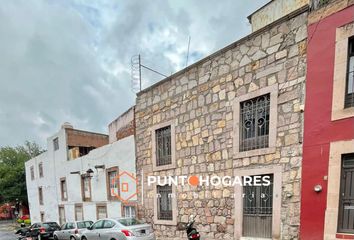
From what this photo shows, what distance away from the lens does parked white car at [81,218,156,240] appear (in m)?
8.84

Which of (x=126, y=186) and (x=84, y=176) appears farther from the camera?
(x=84, y=176)

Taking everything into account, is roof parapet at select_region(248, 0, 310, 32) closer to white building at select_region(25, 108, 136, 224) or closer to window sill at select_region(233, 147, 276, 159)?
window sill at select_region(233, 147, 276, 159)

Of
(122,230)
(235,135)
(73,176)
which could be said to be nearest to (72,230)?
(122,230)

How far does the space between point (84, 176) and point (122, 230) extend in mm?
9507

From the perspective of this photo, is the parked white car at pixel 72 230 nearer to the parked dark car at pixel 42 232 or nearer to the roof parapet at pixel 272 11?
the parked dark car at pixel 42 232

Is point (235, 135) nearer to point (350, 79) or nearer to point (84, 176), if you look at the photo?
point (350, 79)

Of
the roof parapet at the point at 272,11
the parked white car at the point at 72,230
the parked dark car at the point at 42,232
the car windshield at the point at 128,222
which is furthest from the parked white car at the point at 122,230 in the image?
the roof parapet at the point at 272,11

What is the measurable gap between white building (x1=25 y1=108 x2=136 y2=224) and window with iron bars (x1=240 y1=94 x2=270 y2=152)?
6.25 m

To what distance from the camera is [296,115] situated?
6602mm

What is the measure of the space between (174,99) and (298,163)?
5.38m

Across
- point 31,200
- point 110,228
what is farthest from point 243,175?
point 31,200

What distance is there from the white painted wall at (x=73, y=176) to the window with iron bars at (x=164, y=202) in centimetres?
216

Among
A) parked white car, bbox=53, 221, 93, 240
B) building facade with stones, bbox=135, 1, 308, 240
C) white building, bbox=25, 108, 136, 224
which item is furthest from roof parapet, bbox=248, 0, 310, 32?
parked white car, bbox=53, 221, 93, 240

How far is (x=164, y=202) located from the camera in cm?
1060
